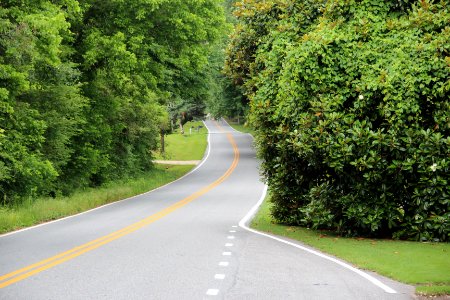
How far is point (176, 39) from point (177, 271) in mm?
18893

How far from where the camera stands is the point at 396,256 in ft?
38.1

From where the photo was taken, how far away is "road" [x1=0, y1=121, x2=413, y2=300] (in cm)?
819

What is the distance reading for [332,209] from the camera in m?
15.1

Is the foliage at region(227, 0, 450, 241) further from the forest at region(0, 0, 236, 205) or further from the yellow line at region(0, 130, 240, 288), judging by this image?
the forest at region(0, 0, 236, 205)

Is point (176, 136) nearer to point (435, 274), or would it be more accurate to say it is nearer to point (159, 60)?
point (159, 60)

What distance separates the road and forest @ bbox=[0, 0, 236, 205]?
3645 mm

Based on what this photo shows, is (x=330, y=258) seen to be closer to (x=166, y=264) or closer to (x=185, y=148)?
(x=166, y=264)

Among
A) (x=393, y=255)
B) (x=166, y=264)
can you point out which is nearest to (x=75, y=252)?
(x=166, y=264)

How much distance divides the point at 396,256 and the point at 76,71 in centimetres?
1550

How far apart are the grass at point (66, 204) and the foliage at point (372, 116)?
309 inches

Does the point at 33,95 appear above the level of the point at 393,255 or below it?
A: above

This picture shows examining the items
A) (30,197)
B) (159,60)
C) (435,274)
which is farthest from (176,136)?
(435,274)

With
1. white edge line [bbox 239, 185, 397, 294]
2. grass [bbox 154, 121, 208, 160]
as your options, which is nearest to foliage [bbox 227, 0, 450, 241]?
white edge line [bbox 239, 185, 397, 294]

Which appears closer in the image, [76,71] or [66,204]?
[66,204]
